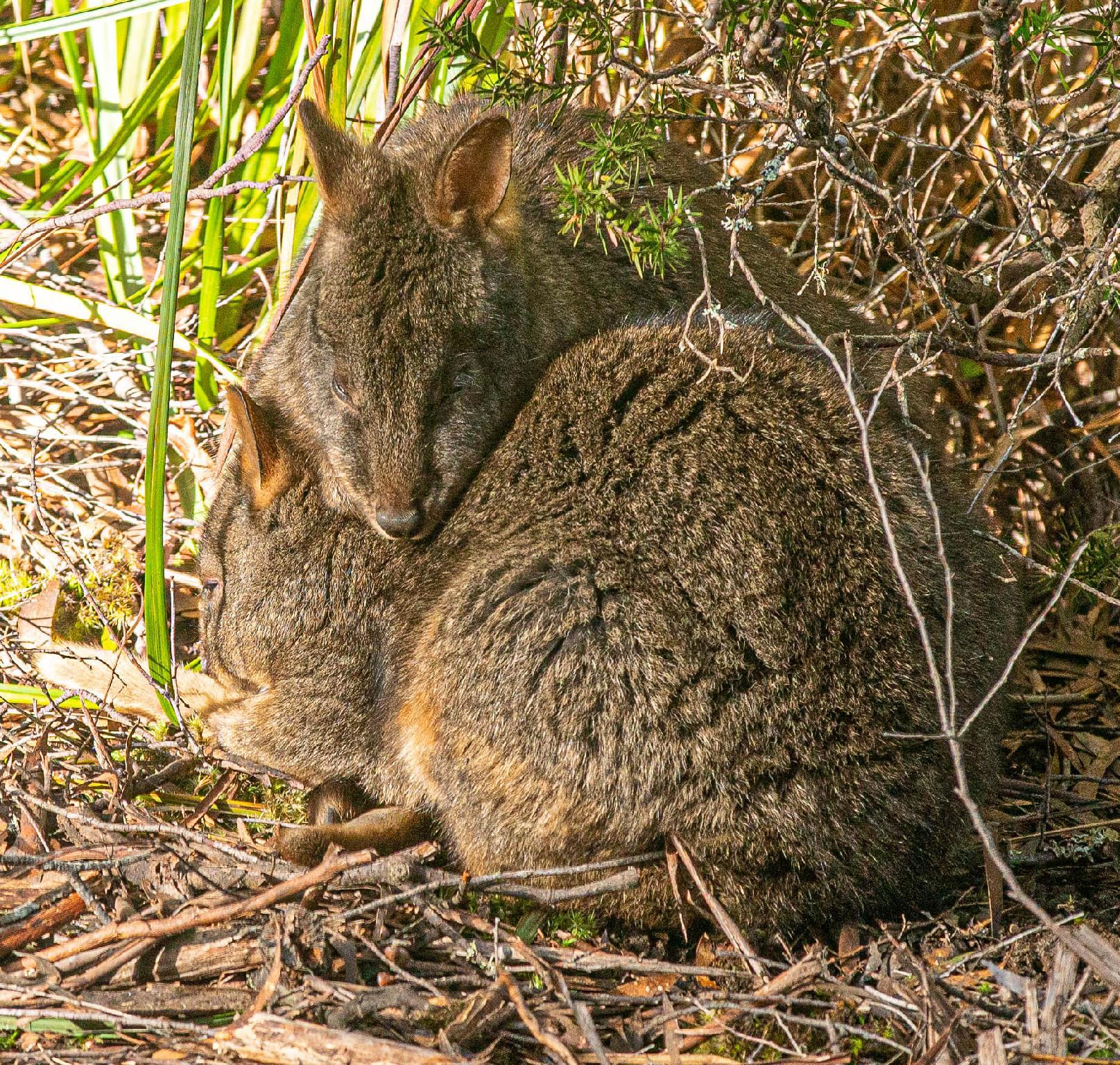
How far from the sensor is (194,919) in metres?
3.55

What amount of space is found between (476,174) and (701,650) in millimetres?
1932

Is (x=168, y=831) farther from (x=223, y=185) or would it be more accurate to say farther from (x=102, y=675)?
(x=223, y=185)

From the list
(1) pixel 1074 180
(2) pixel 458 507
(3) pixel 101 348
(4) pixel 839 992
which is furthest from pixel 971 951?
(3) pixel 101 348

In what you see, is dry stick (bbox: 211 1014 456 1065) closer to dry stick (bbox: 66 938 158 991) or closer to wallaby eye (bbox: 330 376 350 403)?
dry stick (bbox: 66 938 158 991)

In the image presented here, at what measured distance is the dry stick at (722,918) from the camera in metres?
3.49

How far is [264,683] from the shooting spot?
14.3 ft

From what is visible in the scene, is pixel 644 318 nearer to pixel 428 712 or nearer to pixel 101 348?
pixel 428 712

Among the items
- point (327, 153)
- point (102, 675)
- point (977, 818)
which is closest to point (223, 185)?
point (327, 153)

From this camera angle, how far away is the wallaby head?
4.05 metres

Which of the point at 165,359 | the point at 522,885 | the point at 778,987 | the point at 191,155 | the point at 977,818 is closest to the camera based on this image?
the point at 977,818

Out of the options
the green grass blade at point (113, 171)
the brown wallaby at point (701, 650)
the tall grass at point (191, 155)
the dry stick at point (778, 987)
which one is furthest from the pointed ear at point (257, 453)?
the dry stick at point (778, 987)

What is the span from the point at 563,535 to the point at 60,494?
117 inches

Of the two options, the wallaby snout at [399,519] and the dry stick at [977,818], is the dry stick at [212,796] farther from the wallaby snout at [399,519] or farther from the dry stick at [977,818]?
the dry stick at [977,818]

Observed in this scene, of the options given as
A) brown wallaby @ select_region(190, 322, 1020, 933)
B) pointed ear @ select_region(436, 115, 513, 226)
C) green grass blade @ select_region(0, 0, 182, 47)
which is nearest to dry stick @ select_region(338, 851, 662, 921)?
brown wallaby @ select_region(190, 322, 1020, 933)
